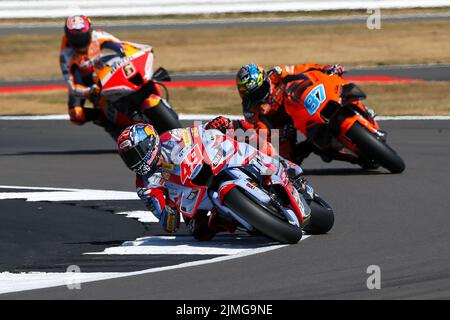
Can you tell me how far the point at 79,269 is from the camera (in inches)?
375

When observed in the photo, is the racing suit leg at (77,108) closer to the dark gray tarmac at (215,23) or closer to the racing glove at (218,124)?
the racing glove at (218,124)

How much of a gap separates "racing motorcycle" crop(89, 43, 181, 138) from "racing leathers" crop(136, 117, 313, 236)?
6.58m

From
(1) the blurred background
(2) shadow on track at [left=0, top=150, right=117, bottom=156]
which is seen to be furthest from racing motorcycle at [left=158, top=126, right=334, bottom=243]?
(1) the blurred background

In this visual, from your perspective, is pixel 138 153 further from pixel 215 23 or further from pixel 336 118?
pixel 215 23

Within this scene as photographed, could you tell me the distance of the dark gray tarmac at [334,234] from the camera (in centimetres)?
851

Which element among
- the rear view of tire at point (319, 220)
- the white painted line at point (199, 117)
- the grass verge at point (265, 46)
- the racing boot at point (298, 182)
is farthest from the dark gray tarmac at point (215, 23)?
the rear view of tire at point (319, 220)

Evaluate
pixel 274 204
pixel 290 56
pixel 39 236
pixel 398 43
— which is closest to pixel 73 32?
pixel 39 236

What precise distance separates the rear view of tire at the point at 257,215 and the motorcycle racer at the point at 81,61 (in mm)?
7819

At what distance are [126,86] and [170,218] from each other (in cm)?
714

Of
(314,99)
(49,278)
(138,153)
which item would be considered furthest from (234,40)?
(49,278)

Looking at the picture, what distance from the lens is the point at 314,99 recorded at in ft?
47.8

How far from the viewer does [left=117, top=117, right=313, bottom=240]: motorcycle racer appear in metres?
10.2

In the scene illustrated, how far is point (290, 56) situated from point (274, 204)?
20756mm

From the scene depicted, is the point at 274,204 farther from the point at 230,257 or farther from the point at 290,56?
the point at 290,56
